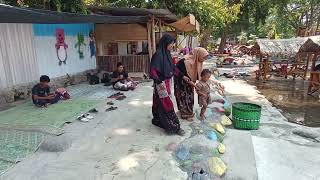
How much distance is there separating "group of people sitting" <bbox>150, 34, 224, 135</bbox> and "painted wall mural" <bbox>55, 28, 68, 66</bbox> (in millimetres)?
4706

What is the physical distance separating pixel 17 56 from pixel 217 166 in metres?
5.61

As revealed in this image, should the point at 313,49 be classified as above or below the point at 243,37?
below

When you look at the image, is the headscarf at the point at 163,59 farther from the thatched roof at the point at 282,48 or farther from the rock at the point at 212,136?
the thatched roof at the point at 282,48

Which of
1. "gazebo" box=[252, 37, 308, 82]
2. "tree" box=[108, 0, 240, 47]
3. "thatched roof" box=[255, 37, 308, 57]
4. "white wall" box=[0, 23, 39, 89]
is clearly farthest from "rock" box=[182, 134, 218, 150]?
"thatched roof" box=[255, 37, 308, 57]

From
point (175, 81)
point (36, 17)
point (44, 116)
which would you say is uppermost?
point (36, 17)

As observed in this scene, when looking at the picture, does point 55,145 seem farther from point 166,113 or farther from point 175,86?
point 175,86

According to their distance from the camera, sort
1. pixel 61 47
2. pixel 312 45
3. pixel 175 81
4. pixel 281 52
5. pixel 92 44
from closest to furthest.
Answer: pixel 175 81 → pixel 61 47 → pixel 92 44 → pixel 312 45 → pixel 281 52

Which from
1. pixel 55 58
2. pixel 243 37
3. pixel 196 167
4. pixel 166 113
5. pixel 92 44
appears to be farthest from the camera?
pixel 243 37

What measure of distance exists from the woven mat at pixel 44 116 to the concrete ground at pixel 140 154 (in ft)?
0.89

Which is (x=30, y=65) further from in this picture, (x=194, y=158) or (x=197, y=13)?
(x=197, y=13)

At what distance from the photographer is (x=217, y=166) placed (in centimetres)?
453

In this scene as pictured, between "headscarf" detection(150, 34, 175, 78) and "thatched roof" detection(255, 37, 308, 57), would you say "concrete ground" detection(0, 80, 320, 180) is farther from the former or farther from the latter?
"thatched roof" detection(255, 37, 308, 57)

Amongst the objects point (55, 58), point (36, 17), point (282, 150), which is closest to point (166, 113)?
point (282, 150)

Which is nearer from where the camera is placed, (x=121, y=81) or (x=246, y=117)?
(x=246, y=117)
